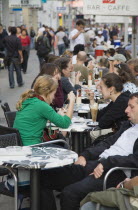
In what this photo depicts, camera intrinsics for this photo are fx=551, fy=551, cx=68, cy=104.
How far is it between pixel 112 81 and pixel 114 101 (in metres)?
0.24

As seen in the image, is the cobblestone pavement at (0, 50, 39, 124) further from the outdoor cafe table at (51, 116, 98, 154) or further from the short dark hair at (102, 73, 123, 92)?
the short dark hair at (102, 73, 123, 92)

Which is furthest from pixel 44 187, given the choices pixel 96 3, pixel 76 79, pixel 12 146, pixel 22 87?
pixel 22 87

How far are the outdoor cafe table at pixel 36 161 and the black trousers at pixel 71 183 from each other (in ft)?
0.61

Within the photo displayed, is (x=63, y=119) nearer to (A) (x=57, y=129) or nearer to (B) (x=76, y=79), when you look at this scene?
(A) (x=57, y=129)

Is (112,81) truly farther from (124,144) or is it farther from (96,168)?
(96,168)

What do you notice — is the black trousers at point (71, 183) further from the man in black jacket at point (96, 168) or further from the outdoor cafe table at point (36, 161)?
the outdoor cafe table at point (36, 161)

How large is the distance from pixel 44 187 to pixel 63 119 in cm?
104

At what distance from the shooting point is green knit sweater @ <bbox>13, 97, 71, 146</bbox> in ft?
18.9

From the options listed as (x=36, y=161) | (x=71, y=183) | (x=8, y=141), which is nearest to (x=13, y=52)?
Result: (x=8, y=141)

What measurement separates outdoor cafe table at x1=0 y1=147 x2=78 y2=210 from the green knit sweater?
0.64 m

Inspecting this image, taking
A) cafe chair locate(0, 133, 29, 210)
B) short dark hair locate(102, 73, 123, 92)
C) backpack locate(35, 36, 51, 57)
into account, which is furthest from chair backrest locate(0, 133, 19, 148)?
backpack locate(35, 36, 51, 57)

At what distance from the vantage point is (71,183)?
17.1 ft

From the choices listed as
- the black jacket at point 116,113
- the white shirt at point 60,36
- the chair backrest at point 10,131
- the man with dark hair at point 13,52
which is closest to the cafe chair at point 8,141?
the chair backrest at point 10,131

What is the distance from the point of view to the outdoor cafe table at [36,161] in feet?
15.0
